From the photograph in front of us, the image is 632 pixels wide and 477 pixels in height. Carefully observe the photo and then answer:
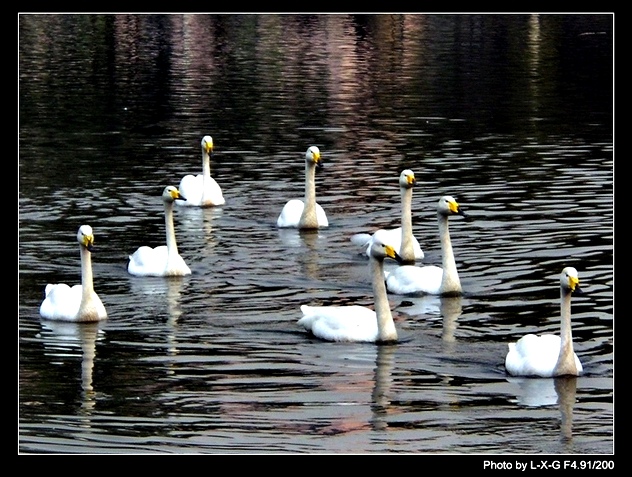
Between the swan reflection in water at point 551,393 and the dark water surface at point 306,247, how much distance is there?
0.11ft

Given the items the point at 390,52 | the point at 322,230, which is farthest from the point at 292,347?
the point at 390,52

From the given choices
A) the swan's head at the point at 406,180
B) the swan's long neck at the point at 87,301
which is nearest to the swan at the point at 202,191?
the swan's head at the point at 406,180

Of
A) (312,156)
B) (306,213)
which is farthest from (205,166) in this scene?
(306,213)

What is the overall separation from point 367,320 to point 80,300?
339cm

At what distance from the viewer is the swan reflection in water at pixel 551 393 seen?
14867 mm

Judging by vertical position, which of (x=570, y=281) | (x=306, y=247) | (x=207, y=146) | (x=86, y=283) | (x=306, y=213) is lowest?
(x=86, y=283)

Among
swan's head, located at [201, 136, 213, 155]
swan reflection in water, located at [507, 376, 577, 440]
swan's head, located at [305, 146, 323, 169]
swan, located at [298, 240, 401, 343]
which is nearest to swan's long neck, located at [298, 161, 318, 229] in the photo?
swan's head, located at [305, 146, 323, 169]

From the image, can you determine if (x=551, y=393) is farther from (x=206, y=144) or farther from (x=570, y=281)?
(x=206, y=144)

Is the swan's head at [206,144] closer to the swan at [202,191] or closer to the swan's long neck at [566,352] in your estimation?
the swan at [202,191]

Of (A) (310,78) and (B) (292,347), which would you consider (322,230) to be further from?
(A) (310,78)

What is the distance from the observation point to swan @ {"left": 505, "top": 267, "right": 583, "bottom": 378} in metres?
15.8

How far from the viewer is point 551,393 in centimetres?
1545

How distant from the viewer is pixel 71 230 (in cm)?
2372

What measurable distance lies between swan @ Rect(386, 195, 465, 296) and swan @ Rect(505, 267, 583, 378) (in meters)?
3.41
